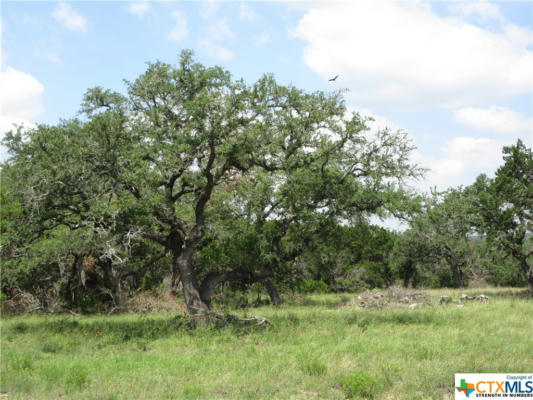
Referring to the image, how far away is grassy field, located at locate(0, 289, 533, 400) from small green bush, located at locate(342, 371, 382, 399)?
0.06 feet

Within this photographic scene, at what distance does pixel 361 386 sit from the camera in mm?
8555

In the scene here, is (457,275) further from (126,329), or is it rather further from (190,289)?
(126,329)

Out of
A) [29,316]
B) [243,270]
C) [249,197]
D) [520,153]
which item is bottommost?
[29,316]

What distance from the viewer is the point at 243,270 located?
57.3 ft

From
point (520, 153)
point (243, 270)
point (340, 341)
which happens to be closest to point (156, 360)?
point (340, 341)

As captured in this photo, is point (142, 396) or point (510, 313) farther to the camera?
point (510, 313)

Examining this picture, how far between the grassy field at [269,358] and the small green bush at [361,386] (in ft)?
0.06

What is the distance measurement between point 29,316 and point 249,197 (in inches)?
507

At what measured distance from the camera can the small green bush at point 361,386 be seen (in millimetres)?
8484

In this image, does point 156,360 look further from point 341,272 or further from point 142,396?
point 341,272

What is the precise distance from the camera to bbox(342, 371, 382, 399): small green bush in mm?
8484

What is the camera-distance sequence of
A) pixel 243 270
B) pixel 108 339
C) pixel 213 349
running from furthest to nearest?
pixel 243 270 → pixel 108 339 → pixel 213 349

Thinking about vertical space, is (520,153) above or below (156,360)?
above

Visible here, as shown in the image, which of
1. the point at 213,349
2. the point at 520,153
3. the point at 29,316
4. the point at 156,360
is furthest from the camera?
the point at 520,153
